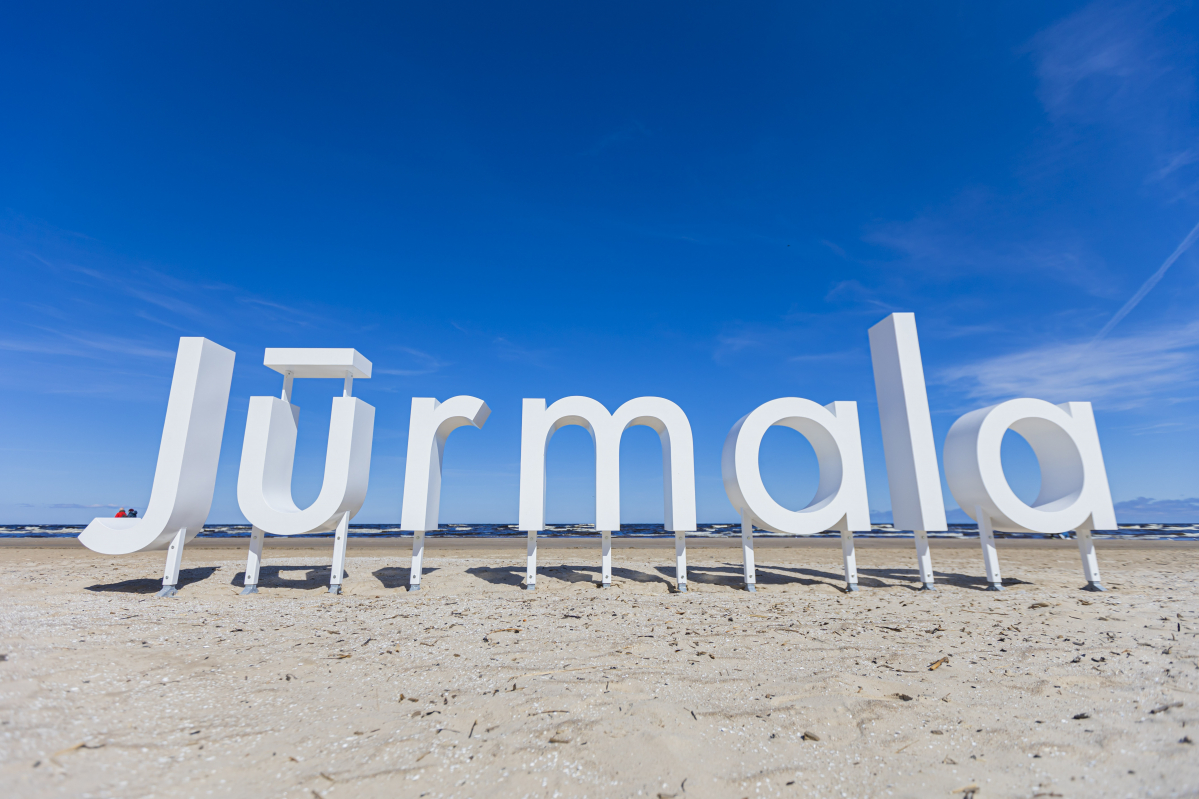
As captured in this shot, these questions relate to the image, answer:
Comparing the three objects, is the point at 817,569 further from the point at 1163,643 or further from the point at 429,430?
the point at 429,430

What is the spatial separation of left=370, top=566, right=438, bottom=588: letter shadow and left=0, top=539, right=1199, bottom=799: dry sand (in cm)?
305

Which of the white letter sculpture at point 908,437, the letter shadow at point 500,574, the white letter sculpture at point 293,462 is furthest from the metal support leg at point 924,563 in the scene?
the white letter sculpture at point 293,462

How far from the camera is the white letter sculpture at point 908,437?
10.5 meters

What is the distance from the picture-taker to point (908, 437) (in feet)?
35.4

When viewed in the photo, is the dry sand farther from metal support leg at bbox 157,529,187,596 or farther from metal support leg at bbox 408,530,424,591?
metal support leg at bbox 408,530,424,591

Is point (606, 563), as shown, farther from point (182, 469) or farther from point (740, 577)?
point (182, 469)

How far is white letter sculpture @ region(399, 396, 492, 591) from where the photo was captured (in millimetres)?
10391

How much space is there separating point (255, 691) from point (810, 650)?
17.0ft

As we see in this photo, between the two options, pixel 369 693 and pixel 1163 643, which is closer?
pixel 369 693

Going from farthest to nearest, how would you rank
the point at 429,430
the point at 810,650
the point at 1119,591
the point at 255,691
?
the point at 429,430
the point at 1119,591
the point at 810,650
the point at 255,691

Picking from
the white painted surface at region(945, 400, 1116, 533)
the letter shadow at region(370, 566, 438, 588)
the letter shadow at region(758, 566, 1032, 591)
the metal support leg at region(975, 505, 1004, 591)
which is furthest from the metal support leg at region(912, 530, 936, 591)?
the letter shadow at region(370, 566, 438, 588)

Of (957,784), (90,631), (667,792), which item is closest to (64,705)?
(90,631)

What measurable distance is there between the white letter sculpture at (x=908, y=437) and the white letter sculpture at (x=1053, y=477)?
0.79m

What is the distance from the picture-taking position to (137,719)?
11.0 feet
